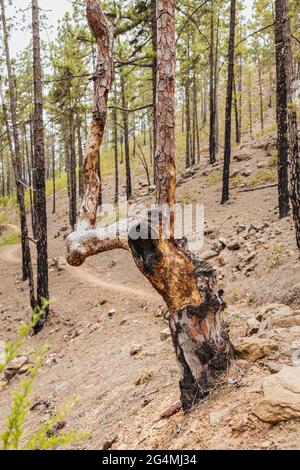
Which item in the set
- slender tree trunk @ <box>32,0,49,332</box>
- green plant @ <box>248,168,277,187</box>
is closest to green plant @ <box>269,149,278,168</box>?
green plant @ <box>248,168,277,187</box>

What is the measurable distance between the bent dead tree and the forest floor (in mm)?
346

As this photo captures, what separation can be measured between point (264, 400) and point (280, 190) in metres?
10.9

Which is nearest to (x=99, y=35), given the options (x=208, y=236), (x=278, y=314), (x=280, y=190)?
(x=278, y=314)

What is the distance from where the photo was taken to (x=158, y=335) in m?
9.02

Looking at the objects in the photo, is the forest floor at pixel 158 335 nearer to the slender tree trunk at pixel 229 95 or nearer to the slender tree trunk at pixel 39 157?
the slender tree trunk at pixel 229 95

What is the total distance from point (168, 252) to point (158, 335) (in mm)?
5683

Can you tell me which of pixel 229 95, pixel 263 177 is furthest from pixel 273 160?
pixel 229 95

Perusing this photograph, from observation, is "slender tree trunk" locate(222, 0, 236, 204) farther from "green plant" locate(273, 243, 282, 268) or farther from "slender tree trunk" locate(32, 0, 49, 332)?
"slender tree trunk" locate(32, 0, 49, 332)

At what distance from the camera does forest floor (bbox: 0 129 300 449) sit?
370 centimetres

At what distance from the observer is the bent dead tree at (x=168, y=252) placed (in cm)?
377

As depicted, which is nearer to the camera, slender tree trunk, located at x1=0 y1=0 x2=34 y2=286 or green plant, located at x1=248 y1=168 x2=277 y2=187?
slender tree trunk, located at x1=0 y1=0 x2=34 y2=286

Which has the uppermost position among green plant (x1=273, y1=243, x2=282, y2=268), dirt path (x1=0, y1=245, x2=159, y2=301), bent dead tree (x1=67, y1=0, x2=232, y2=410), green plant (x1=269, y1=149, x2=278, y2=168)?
green plant (x1=269, y1=149, x2=278, y2=168)

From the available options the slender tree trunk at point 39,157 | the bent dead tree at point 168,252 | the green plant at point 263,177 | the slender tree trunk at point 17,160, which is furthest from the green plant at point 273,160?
the bent dead tree at point 168,252

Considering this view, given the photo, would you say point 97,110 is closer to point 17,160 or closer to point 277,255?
point 277,255
